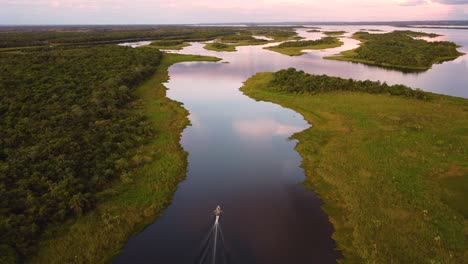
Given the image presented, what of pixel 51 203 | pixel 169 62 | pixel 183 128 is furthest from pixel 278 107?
pixel 169 62

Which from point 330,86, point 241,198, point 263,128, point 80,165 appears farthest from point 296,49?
point 80,165

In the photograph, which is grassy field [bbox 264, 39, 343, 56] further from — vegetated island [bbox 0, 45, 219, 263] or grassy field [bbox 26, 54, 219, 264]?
grassy field [bbox 26, 54, 219, 264]

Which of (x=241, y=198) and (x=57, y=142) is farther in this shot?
(x=57, y=142)

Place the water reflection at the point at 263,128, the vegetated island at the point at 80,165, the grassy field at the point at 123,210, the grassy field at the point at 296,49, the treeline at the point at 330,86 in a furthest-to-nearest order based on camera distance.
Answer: the grassy field at the point at 296,49
the treeline at the point at 330,86
the water reflection at the point at 263,128
the vegetated island at the point at 80,165
the grassy field at the point at 123,210

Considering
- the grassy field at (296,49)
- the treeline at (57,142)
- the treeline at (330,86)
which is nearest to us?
the treeline at (57,142)

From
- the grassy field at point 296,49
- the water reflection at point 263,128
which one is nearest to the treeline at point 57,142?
the water reflection at point 263,128

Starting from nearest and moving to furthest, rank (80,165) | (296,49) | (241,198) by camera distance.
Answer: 1. (241,198)
2. (80,165)
3. (296,49)

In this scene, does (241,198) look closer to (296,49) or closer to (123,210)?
(123,210)

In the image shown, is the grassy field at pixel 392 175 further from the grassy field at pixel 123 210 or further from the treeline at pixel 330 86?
the grassy field at pixel 123 210
